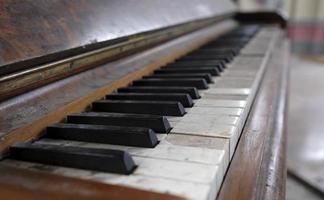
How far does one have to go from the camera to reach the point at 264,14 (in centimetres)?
382

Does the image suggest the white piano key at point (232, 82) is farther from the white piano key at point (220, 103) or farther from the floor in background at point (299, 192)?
the floor in background at point (299, 192)

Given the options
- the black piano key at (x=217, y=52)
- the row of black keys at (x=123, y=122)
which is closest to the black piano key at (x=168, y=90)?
the row of black keys at (x=123, y=122)

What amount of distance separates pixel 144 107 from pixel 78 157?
0.29m

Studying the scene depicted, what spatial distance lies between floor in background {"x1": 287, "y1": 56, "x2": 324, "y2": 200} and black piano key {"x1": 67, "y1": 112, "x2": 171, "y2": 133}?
5.18ft

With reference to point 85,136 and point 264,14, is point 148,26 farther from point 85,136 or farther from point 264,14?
point 264,14

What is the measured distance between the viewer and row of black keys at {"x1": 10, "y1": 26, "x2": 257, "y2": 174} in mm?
533

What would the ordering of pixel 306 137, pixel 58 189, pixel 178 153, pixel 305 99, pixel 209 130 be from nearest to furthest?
pixel 58 189, pixel 178 153, pixel 209 130, pixel 306 137, pixel 305 99

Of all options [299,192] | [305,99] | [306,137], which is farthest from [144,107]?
[305,99]

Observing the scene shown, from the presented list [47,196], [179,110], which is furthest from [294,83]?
[47,196]

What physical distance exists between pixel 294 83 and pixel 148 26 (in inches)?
188

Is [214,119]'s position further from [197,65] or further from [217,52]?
[217,52]

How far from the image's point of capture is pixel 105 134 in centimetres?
64

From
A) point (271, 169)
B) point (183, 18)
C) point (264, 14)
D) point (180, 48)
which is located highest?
point (264, 14)

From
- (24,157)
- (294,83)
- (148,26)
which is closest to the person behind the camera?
(24,157)
